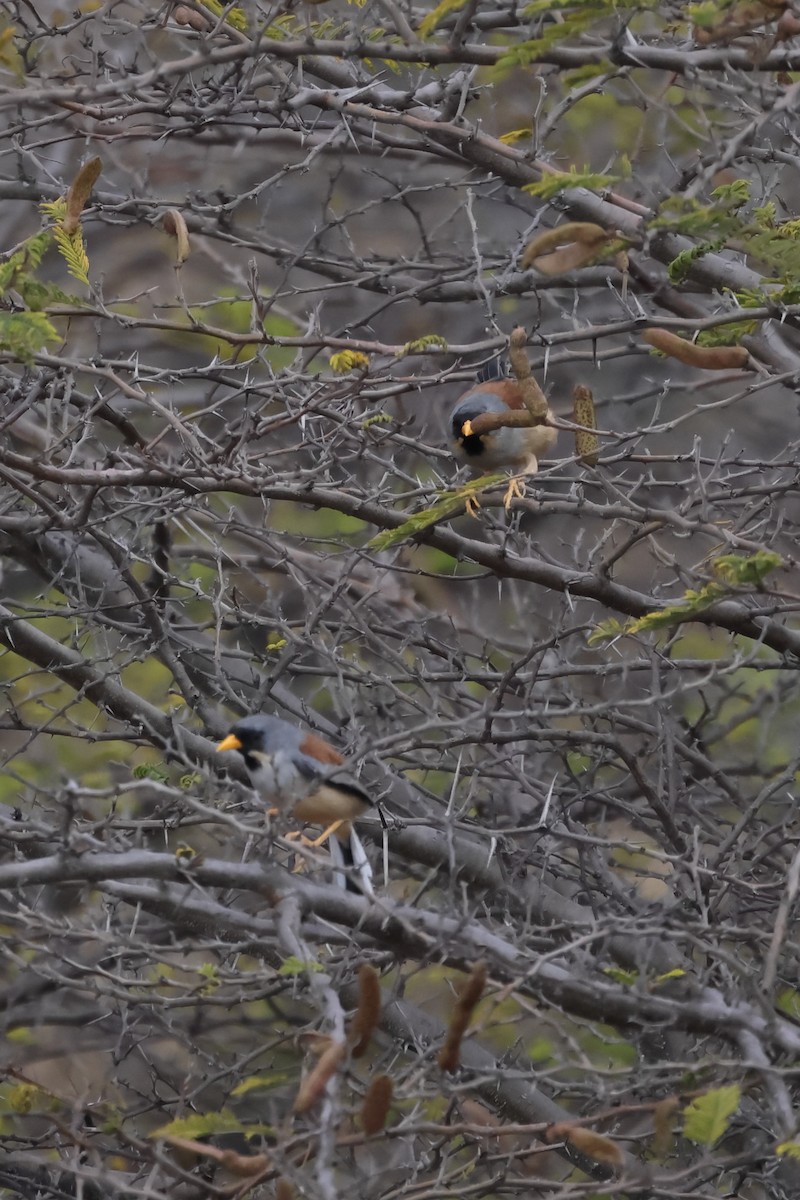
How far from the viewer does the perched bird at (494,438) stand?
6.40 m

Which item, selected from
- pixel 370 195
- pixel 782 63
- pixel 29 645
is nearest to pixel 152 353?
pixel 370 195

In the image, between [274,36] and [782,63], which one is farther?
[274,36]

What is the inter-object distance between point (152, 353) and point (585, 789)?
7.13 m

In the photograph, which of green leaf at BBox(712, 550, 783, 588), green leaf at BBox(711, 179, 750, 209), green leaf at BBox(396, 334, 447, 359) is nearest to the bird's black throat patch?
green leaf at BBox(396, 334, 447, 359)

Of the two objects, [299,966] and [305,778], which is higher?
[299,966]

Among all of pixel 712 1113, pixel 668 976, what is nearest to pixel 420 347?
pixel 668 976

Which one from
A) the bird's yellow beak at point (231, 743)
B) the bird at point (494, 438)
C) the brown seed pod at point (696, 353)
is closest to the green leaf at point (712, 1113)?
the brown seed pod at point (696, 353)

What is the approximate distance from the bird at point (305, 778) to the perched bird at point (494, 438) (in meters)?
1.84

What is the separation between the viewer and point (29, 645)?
6.01m

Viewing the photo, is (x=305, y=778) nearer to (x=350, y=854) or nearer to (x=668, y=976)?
(x=350, y=854)

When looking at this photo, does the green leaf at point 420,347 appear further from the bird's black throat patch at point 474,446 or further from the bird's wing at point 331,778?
the bird's black throat patch at point 474,446

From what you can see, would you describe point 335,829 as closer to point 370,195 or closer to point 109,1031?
point 109,1031

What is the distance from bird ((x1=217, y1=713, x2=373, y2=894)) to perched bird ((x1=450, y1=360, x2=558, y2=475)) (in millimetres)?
1839

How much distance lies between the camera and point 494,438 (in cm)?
641
